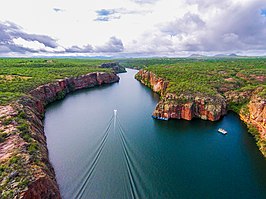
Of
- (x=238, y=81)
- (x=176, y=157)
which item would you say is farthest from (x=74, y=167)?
(x=238, y=81)

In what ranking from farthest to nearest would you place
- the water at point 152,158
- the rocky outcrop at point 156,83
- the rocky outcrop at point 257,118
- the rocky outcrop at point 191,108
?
1. the rocky outcrop at point 156,83
2. the rocky outcrop at point 191,108
3. the rocky outcrop at point 257,118
4. the water at point 152,158

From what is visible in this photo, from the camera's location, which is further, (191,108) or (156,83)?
(156,83)

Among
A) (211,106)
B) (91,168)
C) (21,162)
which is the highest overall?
(21,162)

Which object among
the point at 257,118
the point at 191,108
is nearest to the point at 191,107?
the point at 191,108

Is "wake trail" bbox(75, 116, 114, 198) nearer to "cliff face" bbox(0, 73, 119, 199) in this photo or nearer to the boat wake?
the boat wake

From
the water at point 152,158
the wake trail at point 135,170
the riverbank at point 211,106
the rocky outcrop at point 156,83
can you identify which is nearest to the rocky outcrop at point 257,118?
the riverbank at point 211,106

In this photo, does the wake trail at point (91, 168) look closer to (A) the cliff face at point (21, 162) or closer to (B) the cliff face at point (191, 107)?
(A) the cliff face at point (21, 162)

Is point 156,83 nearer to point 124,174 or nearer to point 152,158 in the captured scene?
point 152,158

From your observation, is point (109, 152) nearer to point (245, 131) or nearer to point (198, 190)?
point (198, 190)

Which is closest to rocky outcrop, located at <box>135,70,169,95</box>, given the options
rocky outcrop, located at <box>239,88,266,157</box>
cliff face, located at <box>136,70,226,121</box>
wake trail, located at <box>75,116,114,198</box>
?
cliff face, located at <box>136,70,226,121</box>
